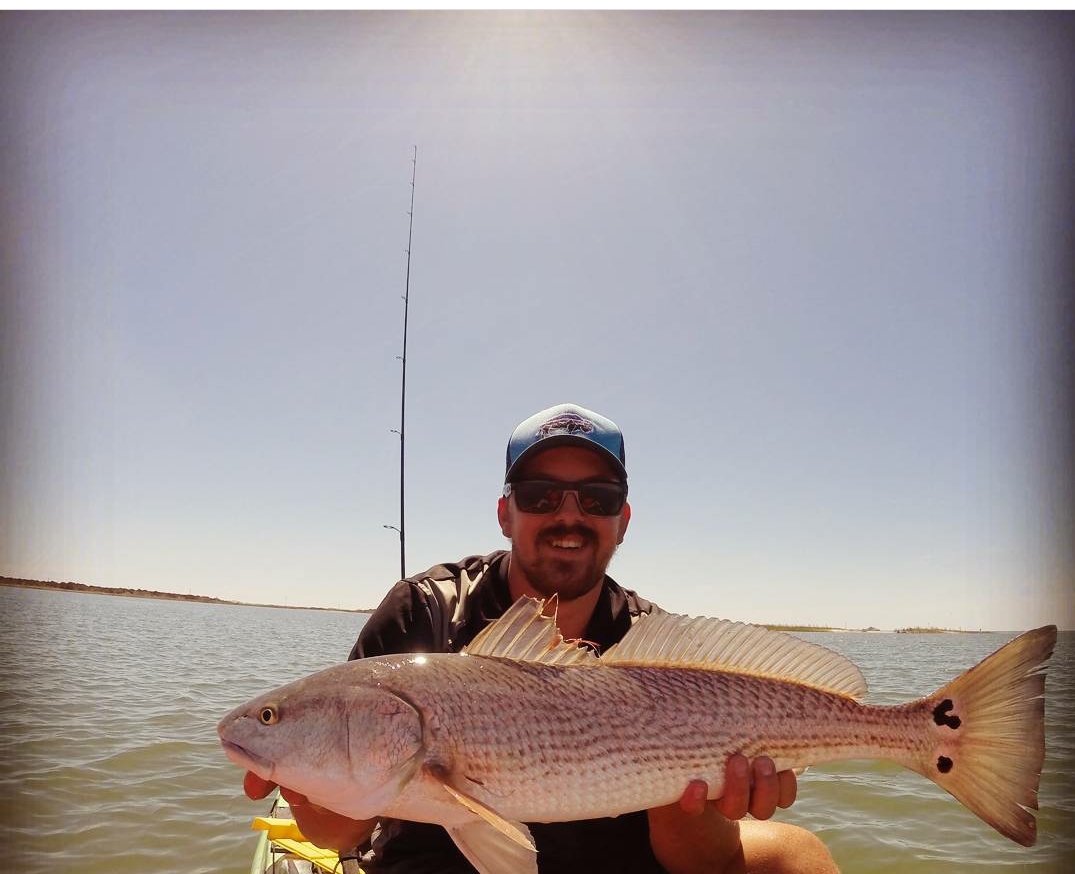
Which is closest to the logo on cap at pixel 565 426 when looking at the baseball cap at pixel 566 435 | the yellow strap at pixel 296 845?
the baseball cap at pixel 566 435

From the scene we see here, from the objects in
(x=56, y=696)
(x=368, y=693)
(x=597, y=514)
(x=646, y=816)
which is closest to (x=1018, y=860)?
(x=646, y=816)

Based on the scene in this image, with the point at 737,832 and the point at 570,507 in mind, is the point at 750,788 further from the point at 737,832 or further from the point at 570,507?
Answer: the point at 570,507

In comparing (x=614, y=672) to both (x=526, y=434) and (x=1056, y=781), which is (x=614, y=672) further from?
(x=1056, y=781)

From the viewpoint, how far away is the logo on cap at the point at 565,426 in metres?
4.01

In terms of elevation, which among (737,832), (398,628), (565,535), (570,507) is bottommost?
(737,832)

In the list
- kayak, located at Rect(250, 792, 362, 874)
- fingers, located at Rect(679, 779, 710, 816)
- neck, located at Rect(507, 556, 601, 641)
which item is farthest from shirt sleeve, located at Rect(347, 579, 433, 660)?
fingers, located at Rect(679, 779, 710, 816)

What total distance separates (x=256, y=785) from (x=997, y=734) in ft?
9.17

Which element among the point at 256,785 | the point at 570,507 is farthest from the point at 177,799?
the point at 570,507

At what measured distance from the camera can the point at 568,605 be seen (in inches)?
157

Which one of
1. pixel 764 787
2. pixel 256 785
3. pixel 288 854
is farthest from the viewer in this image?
pixel 288 854

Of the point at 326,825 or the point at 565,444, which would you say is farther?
the point at 565,444

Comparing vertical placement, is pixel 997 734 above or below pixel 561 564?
below

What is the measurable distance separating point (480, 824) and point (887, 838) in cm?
668

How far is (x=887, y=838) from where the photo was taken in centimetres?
709
